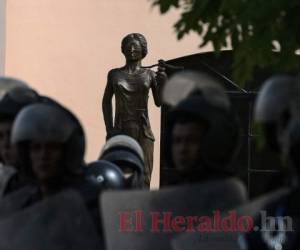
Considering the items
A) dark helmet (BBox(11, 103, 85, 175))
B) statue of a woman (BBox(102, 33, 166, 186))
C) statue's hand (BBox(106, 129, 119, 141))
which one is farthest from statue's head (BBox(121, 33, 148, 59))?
dark helmet (BBox(11, 103, 85, 175))

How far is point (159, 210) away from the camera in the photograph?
408cm

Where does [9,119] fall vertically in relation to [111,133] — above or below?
above

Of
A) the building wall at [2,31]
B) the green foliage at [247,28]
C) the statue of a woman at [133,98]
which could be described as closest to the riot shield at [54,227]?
the green foliage at [247,28]

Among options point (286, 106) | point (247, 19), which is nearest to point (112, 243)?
point (286, 106)

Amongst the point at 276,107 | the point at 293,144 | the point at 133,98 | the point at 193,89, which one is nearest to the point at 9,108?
the point at 193,89

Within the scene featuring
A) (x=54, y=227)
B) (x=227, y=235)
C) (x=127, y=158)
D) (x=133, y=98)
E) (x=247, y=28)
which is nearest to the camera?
(x=227, y=235)

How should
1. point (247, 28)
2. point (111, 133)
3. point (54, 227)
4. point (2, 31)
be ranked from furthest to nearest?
point (2, 31) < point (111, 133) < point (247, 28) < point (54, 227)

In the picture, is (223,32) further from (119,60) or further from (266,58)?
(119,60)

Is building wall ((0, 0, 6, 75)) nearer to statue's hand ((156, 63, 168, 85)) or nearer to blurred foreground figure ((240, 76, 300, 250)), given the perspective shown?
statue's hand ((156, 63, 168, 85))

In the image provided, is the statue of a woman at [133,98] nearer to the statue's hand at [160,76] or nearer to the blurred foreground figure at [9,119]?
the statue's hand at [160,76]

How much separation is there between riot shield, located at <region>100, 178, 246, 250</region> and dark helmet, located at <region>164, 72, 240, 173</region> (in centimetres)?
7

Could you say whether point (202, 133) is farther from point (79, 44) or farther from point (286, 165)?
point (79, 44)

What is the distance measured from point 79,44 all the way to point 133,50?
2.76m

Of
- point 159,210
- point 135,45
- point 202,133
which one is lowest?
point 159,210
